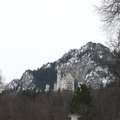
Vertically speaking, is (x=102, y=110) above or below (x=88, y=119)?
above

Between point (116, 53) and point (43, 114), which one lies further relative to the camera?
point (43, 114)

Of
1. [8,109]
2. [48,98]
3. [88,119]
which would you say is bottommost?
[88,119]

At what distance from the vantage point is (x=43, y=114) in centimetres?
7925

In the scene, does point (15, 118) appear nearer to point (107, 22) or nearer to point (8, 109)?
point (8, 109)

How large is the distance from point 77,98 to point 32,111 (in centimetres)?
4456

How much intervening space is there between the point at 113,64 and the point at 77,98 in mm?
16794

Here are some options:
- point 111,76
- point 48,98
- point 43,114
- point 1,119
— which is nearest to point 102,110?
point 43,114

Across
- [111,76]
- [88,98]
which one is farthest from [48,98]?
[111,76]

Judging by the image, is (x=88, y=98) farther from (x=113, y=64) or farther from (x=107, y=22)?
(x=107, y=22)

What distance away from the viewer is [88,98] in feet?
137

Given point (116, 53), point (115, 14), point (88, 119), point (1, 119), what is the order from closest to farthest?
point (115, 14), point (116, 53), point (88, 119), point (1, 119)

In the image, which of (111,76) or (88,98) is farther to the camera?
(88,98)

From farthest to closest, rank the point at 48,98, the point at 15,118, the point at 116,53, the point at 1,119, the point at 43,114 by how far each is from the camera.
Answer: the point at 48,98 < the point at 43,114 < the point at 15,118 < the point at 1,119 < the point at 116,53

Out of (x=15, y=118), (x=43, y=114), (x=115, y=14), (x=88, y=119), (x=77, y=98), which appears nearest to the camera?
(x=115, y=14)
